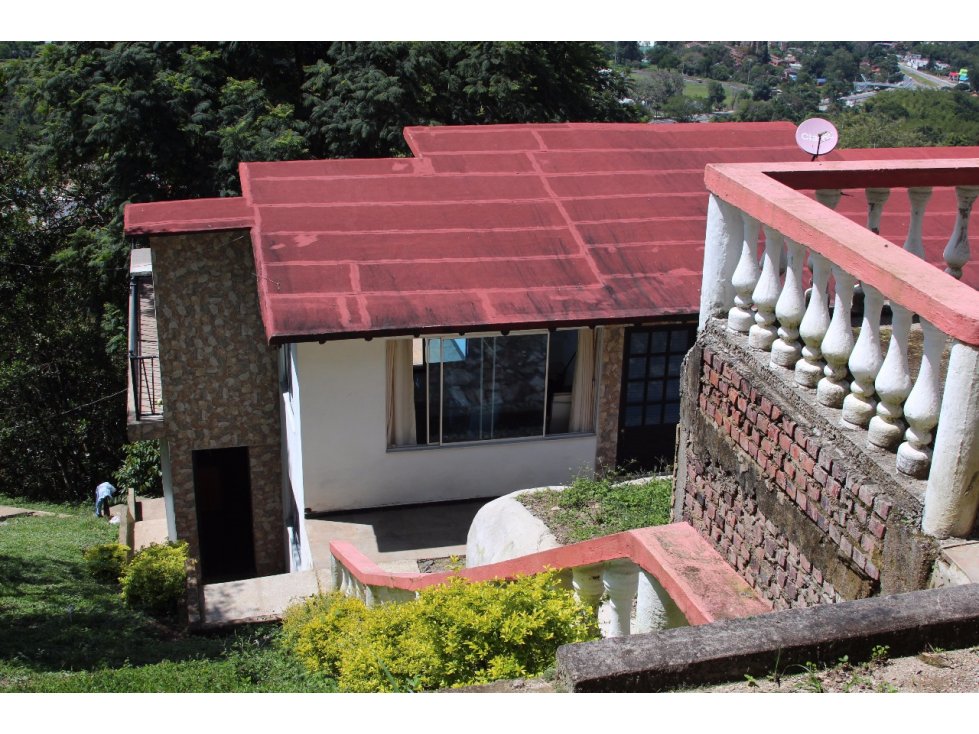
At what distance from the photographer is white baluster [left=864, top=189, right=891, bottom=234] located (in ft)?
15.3

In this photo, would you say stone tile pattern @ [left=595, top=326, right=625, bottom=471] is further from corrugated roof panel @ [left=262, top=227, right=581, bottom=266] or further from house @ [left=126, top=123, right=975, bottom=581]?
corrugated roof panel @ [left=262, top=227, right=581, bottom=266]

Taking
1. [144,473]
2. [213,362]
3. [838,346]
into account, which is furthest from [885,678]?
[144,473]

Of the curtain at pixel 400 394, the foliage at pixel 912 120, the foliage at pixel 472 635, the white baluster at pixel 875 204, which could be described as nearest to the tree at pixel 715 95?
the foliage at pixel 912 120

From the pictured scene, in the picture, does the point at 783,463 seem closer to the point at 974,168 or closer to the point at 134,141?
the point at 974,168

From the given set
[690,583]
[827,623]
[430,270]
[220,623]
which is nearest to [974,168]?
[690,583]

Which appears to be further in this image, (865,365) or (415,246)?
(415,246)

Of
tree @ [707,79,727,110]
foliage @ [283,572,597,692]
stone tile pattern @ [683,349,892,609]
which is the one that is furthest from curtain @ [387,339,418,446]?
tree @ [707,79,727,110]

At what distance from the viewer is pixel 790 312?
12.6 feet

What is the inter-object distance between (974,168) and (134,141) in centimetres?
1562

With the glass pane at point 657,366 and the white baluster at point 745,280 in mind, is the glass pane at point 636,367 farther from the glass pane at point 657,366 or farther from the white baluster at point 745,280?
the white baluster at point 745,280

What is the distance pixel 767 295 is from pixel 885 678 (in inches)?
63.9

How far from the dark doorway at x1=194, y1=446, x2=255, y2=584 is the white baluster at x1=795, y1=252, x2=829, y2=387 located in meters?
10.3

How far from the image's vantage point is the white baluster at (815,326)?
3637 millimetres

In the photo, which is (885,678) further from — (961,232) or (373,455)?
(373,455)
